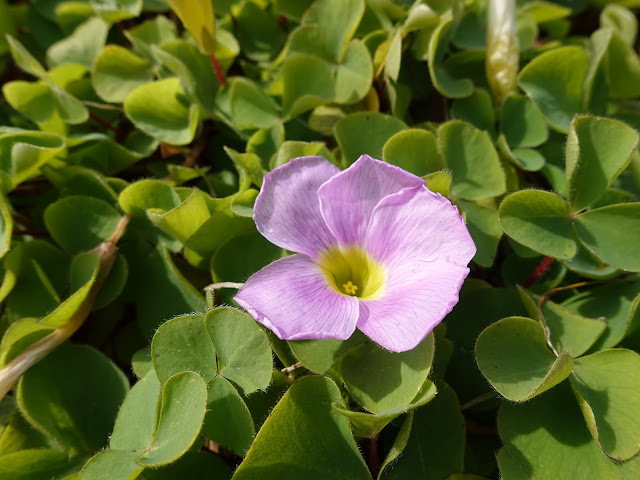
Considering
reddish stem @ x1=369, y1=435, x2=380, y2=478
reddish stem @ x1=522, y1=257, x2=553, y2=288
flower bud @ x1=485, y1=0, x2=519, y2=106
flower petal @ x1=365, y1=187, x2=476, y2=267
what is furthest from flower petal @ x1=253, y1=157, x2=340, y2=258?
flower bud @ x1=485, y1=0, x2=519, y2=106

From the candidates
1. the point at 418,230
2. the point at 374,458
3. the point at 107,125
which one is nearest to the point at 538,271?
the point at 418,230

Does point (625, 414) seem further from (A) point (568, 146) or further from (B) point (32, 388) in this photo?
(B) point (32, 388)

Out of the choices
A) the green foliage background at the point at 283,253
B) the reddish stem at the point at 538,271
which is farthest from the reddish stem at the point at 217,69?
the reddish stem at the point at 538,271

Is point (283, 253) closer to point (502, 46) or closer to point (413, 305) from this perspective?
point (413, 305)

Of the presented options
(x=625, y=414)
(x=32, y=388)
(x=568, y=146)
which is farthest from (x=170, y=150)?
(x=625, y=414)

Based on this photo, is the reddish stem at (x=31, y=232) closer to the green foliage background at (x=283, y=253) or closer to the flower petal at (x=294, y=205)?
the green foliage background at (x=283, y=253)

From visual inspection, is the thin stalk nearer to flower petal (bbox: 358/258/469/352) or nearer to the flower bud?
flower petal (bbox: 358/258/469/352)
